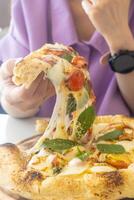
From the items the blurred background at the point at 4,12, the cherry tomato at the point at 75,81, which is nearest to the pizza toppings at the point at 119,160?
the cherry tomato at the point at 75,81

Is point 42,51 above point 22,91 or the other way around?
above

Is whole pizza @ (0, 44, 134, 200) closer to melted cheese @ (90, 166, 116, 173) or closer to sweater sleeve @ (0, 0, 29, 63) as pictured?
melted cheese @ (90, 166, 116, 173)

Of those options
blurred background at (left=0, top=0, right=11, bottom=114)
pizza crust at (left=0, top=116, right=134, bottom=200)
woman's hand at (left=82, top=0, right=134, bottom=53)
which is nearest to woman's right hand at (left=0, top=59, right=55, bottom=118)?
woman's hand at (left=82, top=0, right=134, bottom=53)

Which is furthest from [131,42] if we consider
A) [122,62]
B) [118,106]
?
[118,106]

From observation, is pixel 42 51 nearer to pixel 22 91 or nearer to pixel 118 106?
pixel 22 91

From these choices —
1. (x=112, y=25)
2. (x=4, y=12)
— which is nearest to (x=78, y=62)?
(x=112, y=25)
